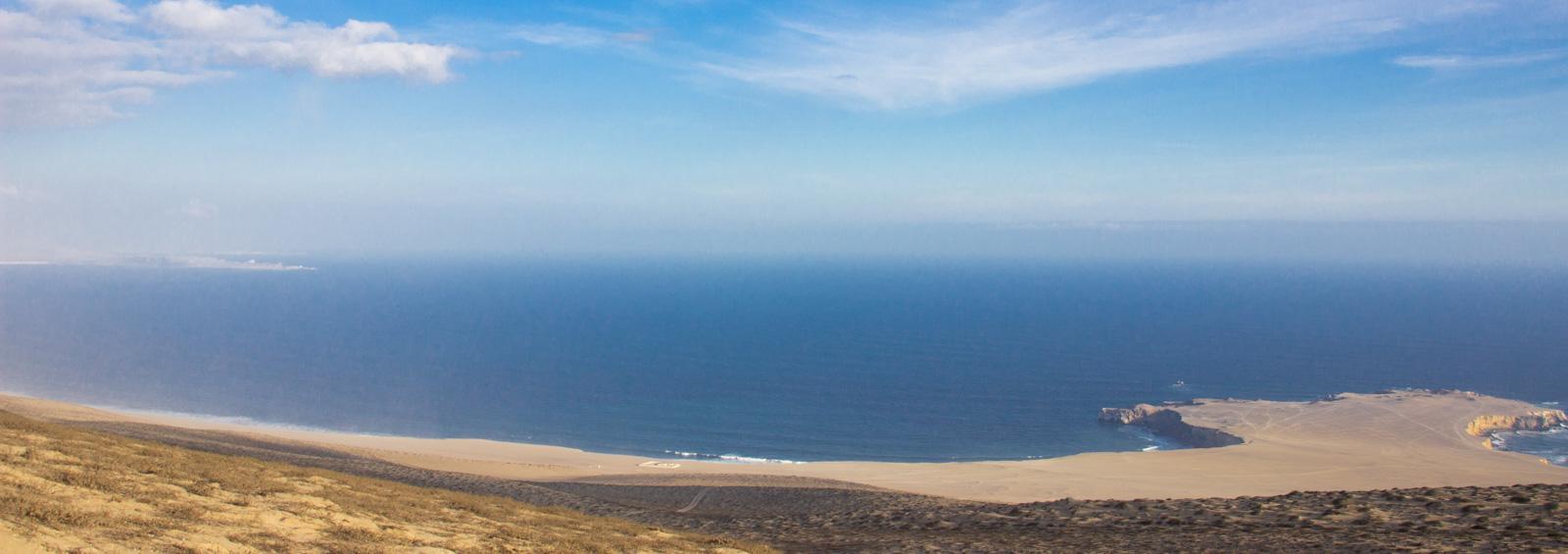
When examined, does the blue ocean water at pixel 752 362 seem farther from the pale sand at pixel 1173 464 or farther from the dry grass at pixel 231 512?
the dry grass at pixel 231 512

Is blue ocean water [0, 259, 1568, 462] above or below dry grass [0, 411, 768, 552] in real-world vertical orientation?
above

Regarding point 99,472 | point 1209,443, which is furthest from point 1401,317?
point 99,472

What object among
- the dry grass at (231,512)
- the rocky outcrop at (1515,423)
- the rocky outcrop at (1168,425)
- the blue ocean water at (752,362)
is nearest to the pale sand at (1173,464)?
the rocky outcrop at (1515,423)

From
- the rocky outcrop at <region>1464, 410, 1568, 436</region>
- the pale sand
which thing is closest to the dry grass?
the pale sand

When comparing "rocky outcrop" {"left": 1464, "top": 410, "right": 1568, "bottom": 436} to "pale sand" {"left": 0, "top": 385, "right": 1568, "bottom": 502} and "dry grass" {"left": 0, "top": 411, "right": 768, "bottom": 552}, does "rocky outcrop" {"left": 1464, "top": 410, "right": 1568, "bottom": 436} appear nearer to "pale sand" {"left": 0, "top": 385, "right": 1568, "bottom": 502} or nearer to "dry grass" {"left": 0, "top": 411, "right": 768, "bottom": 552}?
"pale sand" {"left": 0, "top": 385, "right": 1568, "bottom": 502}

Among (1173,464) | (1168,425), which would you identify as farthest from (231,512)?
(1168,425)

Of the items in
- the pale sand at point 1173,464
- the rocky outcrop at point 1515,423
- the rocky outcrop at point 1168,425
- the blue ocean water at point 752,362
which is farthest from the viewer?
the blue ocean water at point 752,362
